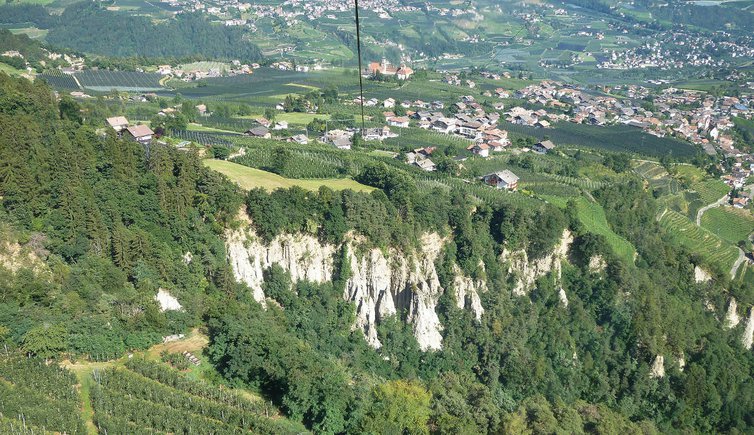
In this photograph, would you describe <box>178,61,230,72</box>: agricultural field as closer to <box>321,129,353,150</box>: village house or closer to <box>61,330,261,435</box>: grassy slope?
<box>321,129,353,150</box>: village house

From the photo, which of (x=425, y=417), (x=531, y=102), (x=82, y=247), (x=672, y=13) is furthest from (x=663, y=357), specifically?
(x=672, y=13)

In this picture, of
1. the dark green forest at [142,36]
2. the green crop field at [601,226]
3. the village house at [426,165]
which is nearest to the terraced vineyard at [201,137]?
the village house at [426,165]

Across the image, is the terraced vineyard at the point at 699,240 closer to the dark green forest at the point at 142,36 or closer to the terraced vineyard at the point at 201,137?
the terraced vineyard at the point at 201,137

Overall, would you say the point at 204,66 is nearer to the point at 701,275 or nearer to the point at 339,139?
the point at 339,139

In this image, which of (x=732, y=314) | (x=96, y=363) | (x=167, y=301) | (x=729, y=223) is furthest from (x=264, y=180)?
(x=729, y=223)

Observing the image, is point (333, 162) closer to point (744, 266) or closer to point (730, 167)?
point (744, 266)

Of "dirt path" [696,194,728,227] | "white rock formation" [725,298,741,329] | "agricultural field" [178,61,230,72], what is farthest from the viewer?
"agricultural field" [178,61,230,72]

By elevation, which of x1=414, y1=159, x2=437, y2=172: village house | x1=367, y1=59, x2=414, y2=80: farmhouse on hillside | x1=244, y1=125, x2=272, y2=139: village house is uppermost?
x1=244, y1=125, x2=272, y2=139: village house

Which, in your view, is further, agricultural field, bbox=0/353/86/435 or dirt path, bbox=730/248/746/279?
dirt path, bbox=730/248/746/279

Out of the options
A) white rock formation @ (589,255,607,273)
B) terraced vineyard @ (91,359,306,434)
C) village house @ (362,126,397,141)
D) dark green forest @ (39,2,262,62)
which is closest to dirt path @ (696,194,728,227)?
white rock formation @ (589,255,607,273)
